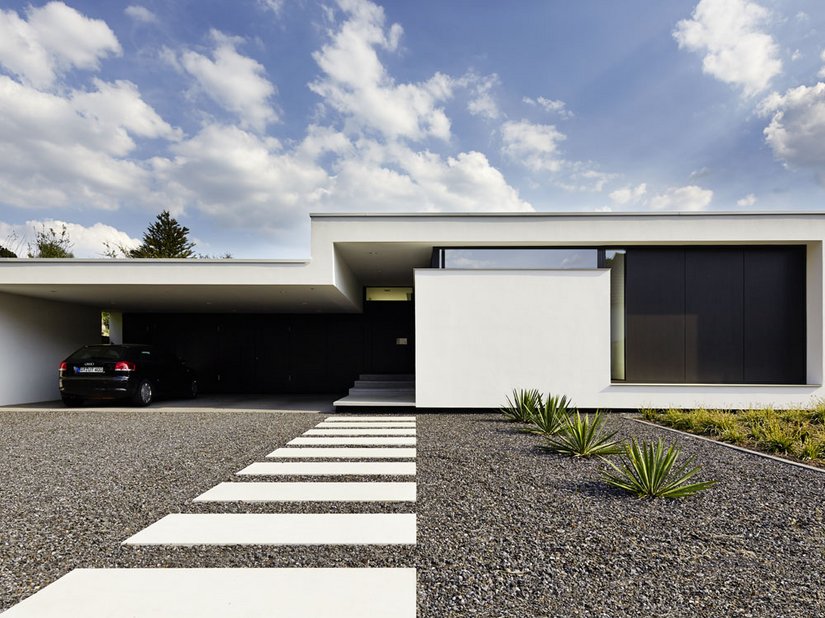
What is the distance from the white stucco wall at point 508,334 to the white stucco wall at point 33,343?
10.4 meters

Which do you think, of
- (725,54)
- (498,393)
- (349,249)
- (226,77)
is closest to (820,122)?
(725,54)

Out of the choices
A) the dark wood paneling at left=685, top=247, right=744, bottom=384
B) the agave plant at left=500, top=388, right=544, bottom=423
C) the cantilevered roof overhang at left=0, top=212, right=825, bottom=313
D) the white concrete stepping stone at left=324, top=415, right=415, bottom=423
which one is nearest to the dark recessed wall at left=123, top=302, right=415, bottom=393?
the cantilevered roof overhang at left=0, top=212, right=825, bottom=313

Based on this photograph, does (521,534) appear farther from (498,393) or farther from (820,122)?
(820,122)

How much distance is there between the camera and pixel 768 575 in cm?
243

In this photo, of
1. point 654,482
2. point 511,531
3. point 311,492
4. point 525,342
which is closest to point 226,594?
point 311,492

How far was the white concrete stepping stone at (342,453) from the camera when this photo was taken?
5.22 m

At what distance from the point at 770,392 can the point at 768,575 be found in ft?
26.5

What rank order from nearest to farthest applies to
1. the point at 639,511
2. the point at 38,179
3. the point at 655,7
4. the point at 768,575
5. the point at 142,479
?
the point at 768,575 < the point at 639,511 < the point at 142,479 < the point at 655,7 < the point at 38,179

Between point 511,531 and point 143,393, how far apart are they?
412 inches

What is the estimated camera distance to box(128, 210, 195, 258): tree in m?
39.7

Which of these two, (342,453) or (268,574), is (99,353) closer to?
(342,453)

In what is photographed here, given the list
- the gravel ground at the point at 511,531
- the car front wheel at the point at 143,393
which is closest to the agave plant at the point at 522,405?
the gravel ground at the point at 511,531

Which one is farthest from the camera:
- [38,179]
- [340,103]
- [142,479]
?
[38,179]

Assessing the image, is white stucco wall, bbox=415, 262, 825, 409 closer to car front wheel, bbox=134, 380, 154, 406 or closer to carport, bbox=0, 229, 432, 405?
carport, bbox=0, 229, 432, 405
